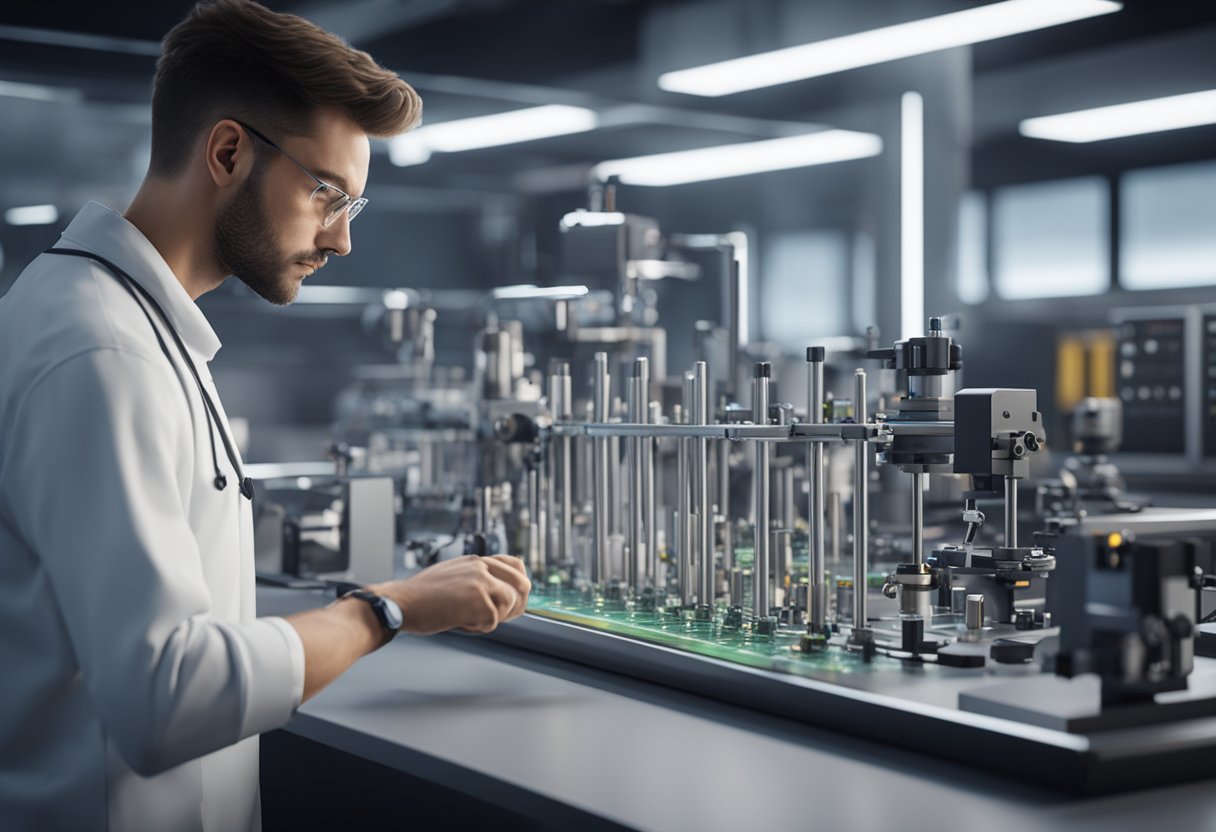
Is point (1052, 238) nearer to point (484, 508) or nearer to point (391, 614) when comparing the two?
point (484, 508)

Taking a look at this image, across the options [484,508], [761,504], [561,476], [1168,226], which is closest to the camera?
[761,504]

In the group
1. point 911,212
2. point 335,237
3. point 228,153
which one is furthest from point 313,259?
point 911,212

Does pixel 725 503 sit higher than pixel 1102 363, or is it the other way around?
pixel 1102 363

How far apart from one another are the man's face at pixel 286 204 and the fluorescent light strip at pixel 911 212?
350 centimetres

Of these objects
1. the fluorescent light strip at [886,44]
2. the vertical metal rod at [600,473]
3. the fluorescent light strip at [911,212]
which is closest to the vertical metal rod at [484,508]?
the vertical metal rod at [600,473]

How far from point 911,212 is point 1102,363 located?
1001 mm

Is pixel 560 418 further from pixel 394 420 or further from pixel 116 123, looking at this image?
pixel 116 123

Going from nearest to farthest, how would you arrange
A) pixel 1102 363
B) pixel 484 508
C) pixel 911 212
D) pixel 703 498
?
pixel 703 498, pixel 484 508, pixel 911 212, pixel 1102 363

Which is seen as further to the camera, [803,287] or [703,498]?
[803,287]

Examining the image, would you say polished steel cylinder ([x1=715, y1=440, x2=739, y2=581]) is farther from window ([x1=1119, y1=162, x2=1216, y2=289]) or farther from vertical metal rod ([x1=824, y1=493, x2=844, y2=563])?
window ([x1=1119, y1=162, x2=1216, y2=289])

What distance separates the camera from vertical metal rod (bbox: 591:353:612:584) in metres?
2.16

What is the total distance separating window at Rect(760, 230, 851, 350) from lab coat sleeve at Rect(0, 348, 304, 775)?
6.74 metres

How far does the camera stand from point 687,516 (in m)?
2.00

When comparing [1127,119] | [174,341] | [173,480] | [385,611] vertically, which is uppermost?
[1127,119]
